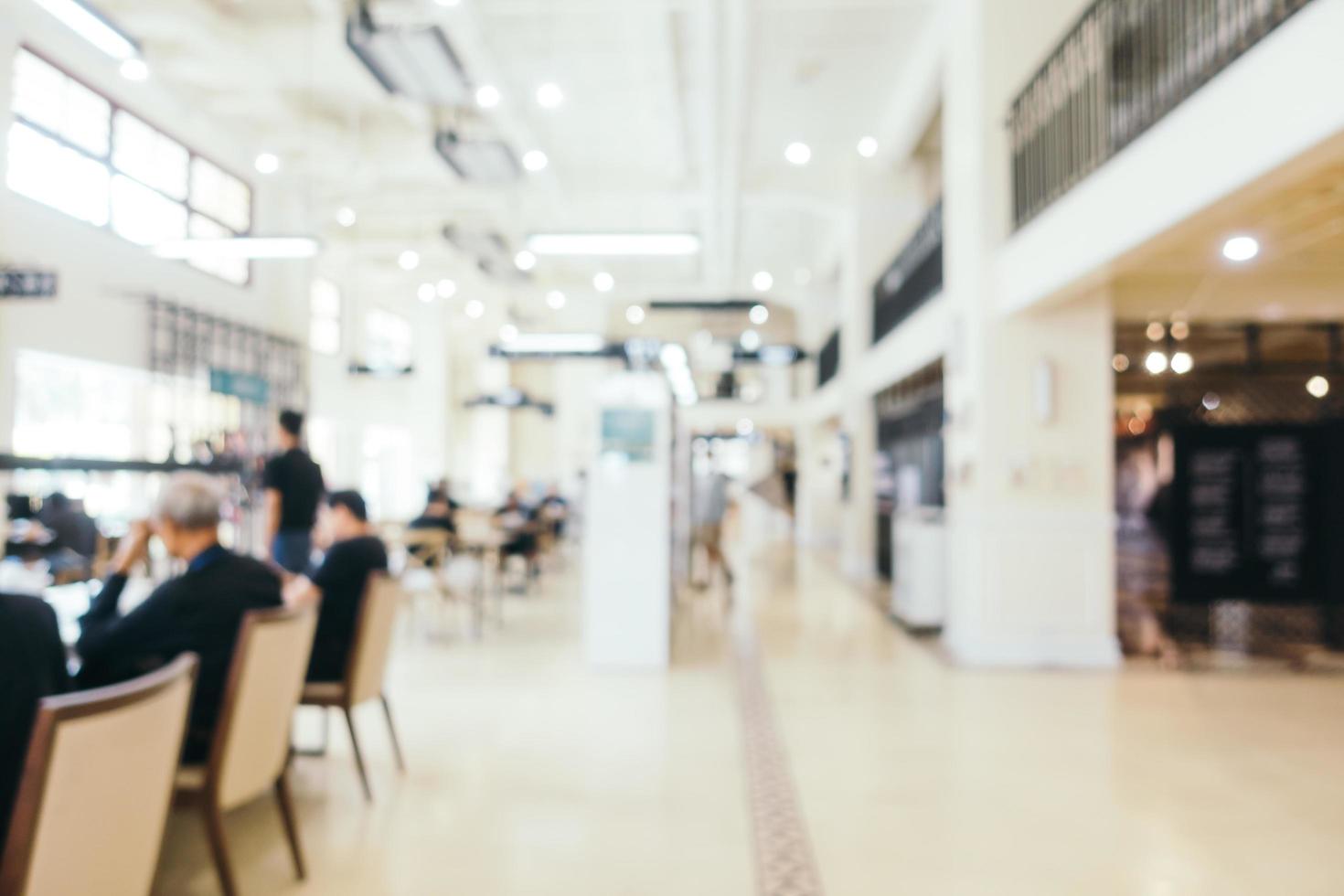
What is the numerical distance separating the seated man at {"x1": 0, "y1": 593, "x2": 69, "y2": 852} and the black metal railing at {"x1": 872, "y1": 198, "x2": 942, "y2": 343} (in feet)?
25.6

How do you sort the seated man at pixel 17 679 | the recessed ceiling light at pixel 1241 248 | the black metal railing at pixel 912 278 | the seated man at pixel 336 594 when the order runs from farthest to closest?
the black metal railing at pixel 912 278, the recessed ceiling light at pixel 1241 248, the seated man at pixel 336 594, the seated man at pixel 17 679

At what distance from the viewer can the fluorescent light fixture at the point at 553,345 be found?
50.9 feet

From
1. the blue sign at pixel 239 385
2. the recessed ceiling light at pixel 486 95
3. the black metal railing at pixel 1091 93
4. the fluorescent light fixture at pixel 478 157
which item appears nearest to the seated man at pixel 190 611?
the black metal railing at pixel 1091 93

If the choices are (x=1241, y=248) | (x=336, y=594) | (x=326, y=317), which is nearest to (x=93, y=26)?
(x=336, y=594)

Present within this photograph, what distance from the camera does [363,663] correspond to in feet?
11.8

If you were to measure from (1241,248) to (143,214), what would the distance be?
10.2 meters

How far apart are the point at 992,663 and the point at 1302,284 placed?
12.8ft

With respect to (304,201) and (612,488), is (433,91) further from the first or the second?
(304,201)

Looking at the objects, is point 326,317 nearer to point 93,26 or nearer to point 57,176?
point 57,176

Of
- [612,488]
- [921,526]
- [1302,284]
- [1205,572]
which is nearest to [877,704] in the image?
[612,488]

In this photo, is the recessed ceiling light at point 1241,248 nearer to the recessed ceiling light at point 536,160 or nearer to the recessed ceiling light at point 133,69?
the recessed ceiling light at point 536,160

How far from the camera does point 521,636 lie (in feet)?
24.1

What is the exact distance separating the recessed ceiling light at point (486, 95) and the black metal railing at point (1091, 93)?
465 cm

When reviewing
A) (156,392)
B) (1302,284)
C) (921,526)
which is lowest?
(921,526)
